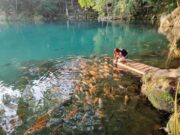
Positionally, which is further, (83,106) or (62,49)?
(62,49)

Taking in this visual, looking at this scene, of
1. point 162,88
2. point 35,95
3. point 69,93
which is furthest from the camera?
point 35,95

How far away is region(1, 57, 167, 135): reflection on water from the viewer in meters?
9.77

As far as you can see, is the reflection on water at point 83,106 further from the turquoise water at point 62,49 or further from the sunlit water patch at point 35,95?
the turquoise water at point 62,49

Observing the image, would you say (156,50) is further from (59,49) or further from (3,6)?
(3,6)

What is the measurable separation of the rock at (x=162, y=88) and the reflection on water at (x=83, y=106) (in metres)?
0.44

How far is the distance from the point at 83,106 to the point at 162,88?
136 inches

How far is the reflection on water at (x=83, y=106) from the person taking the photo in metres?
9.77

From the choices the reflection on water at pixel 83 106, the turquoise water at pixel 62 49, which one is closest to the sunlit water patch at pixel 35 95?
the reflection on water at pixel 83 106

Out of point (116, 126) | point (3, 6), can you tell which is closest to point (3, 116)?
point (116, 126)

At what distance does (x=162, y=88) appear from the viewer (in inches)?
408

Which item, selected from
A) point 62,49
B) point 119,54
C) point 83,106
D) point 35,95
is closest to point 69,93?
point 35,95

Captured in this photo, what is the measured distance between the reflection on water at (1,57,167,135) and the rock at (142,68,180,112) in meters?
0.44

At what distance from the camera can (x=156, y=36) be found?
29750 millimetres

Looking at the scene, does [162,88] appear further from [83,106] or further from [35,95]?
[35,95]
